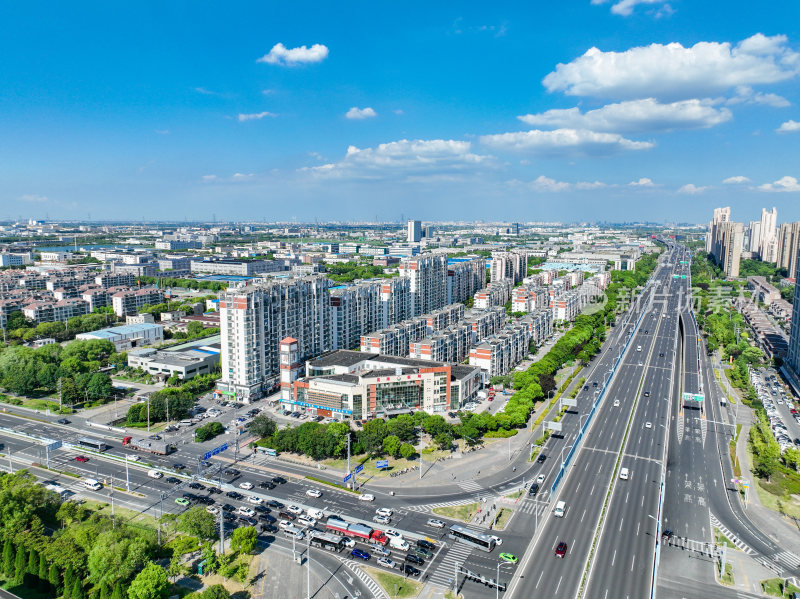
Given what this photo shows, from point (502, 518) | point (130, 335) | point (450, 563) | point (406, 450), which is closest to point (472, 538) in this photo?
point (450, 563)

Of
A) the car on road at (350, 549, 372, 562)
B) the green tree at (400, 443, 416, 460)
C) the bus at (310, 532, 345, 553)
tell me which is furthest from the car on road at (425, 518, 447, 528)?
the green tree at (400, 443, 416, 460)

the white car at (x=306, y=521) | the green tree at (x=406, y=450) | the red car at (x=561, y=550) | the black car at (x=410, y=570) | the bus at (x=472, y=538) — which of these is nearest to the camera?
the black car at (x=410, y=570)

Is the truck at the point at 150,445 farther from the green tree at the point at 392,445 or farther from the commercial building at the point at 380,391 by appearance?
the green tree at the point at 392,445

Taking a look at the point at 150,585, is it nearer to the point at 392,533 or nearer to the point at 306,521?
the point at 306,521

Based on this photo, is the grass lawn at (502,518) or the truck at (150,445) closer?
the grass lawn at (502,518)

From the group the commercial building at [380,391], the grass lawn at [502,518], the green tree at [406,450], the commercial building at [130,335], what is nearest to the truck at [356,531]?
the grass lawn at [502,518]

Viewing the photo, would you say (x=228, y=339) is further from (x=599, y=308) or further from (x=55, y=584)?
(x=599, y=308)

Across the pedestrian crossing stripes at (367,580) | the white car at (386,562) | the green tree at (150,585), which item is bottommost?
the pedestrian crossing stripes at (367,580)
